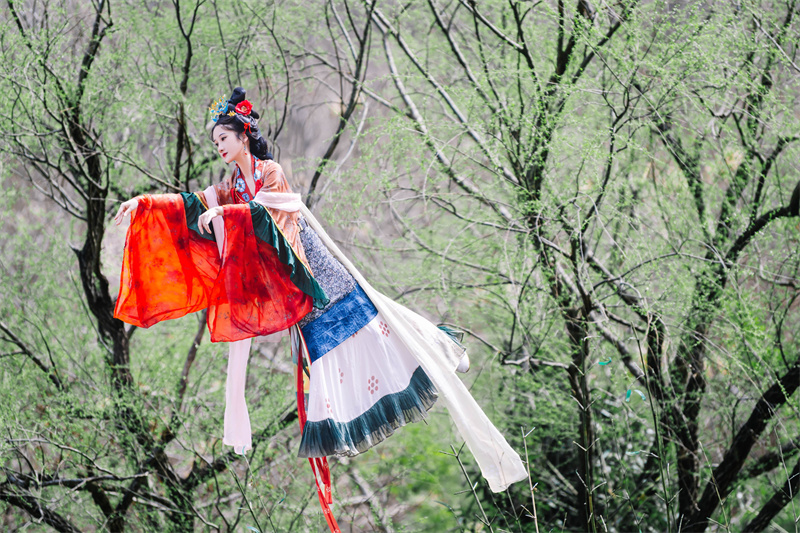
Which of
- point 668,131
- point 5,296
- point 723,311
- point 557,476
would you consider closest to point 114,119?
point 5,296

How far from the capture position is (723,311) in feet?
11.7

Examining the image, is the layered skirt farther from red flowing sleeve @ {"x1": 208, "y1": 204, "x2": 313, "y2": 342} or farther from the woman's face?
the woman's face

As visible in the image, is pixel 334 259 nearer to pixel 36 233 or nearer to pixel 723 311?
pixel 723 311

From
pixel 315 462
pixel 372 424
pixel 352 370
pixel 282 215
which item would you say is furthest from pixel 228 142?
pixel 315 462

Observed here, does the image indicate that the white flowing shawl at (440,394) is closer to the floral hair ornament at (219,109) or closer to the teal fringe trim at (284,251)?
the teal fringe trim at (284,251)

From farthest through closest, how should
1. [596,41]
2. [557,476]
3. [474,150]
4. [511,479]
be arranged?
[557,476] < [474,150] < [596,41] < [511,479]

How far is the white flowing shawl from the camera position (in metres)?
2.41

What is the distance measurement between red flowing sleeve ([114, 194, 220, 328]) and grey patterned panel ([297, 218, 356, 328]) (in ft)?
1.07

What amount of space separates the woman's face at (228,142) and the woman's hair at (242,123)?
1 centimetres

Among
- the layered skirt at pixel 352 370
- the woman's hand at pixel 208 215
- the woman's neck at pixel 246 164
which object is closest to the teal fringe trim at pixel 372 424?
the layered skirt at pixel 352 370

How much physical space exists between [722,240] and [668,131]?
721 mm

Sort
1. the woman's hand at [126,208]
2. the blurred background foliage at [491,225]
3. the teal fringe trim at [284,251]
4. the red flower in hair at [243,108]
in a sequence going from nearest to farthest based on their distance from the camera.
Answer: the woman's hand at [126,208] → the teal fringe trim at [284,251] → the red flower in hair at [243,108] → the blurred background foliage at [491,225]

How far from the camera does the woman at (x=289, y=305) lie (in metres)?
2.35

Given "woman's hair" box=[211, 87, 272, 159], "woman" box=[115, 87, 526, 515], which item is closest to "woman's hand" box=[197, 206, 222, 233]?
"woman" box=[115, 87, 526, 515]
